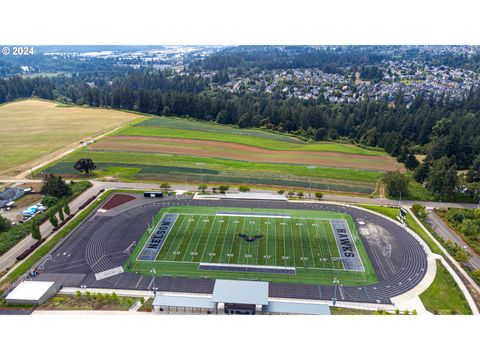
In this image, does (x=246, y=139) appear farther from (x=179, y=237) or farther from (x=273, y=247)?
(x=273, y=247)

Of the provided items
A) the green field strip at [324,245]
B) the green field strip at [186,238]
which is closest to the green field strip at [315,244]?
the green field strip at [324,245]

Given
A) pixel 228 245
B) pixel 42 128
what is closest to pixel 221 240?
pixel 228 245

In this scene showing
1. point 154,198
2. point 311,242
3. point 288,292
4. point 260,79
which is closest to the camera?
point 288,292

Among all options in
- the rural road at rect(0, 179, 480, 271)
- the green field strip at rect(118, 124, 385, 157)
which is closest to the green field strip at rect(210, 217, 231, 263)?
the rural road at rect(0, 179, 480, 271)

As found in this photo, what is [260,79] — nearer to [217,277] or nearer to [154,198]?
[154,198]

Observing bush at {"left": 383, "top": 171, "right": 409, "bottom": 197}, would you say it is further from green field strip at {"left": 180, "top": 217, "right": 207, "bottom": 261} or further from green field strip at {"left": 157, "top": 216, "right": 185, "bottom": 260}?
green field strip at {"left": 157, "top": 216, "right": 185, "bottom": 260}

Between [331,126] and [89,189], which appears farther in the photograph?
[331,126]

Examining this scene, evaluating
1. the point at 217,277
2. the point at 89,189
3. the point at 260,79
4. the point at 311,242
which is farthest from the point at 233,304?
the point at 260,79
